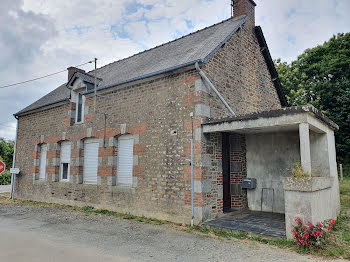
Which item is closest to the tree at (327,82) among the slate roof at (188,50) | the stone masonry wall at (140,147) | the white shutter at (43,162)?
the slate roof at (188,50)

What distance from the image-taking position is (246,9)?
10500 mm

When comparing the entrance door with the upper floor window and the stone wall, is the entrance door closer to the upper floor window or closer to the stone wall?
the stone wall

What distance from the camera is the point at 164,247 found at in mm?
5367

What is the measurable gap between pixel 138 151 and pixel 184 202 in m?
2.38

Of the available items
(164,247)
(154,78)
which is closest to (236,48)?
(154,78)

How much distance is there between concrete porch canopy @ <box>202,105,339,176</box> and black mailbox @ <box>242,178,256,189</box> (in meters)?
2.09

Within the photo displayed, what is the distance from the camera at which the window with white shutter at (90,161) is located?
10250 millimetres

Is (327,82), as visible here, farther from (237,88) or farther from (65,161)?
(65,161)

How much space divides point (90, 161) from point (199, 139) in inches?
208

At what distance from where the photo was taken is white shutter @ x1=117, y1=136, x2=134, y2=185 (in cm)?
900

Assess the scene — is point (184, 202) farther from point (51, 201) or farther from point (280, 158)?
point (51, 201)

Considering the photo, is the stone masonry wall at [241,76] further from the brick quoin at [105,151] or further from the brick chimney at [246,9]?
the brick quoin at [105,151]

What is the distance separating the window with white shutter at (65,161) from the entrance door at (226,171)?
7079mm

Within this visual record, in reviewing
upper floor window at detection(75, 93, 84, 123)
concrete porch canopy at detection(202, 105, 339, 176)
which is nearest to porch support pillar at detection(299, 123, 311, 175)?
concrete porch canopy at detection(202, 105, 339, 176)
